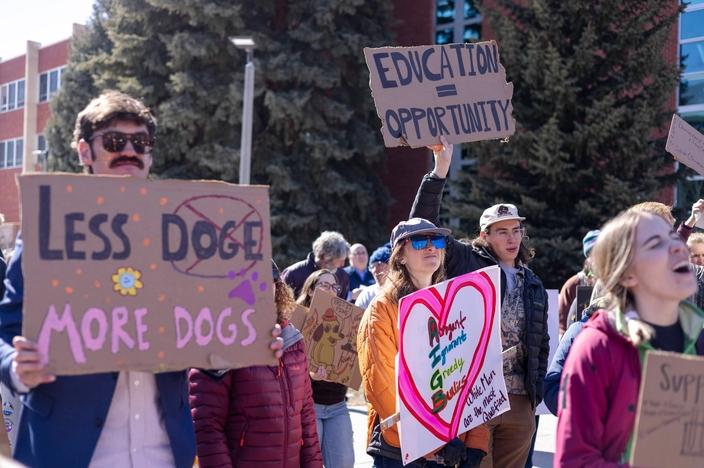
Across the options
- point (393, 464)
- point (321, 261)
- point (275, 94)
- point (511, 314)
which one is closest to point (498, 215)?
point (511, 314)

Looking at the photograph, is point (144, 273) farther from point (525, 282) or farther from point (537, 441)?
point (537, 441)

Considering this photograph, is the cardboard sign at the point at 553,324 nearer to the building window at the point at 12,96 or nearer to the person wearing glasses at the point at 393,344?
the person wearing glasses at the point at 393,344

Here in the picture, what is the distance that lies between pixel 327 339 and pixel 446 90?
1858 millimetres

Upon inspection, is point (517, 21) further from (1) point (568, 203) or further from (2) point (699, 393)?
(2) point (699, 393)

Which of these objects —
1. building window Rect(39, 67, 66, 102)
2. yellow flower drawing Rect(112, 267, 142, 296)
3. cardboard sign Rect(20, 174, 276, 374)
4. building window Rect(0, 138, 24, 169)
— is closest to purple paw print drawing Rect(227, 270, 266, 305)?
cardboard sign Rect(20, 174, 276, 374)

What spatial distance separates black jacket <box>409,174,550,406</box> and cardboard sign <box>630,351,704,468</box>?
8.65 ft

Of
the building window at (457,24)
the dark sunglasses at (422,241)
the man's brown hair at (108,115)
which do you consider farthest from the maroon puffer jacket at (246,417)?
the building window at (457,24)

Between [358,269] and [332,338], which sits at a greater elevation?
[358,269]

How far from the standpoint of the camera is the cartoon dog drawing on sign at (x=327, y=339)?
5.57 meters

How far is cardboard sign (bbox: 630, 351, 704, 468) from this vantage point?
221cm

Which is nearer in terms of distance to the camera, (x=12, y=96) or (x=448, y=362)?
(x=448, y=362)

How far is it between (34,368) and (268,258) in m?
0.82

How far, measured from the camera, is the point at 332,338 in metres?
5.65

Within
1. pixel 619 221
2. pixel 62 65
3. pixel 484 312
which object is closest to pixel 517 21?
pixel 484 312
